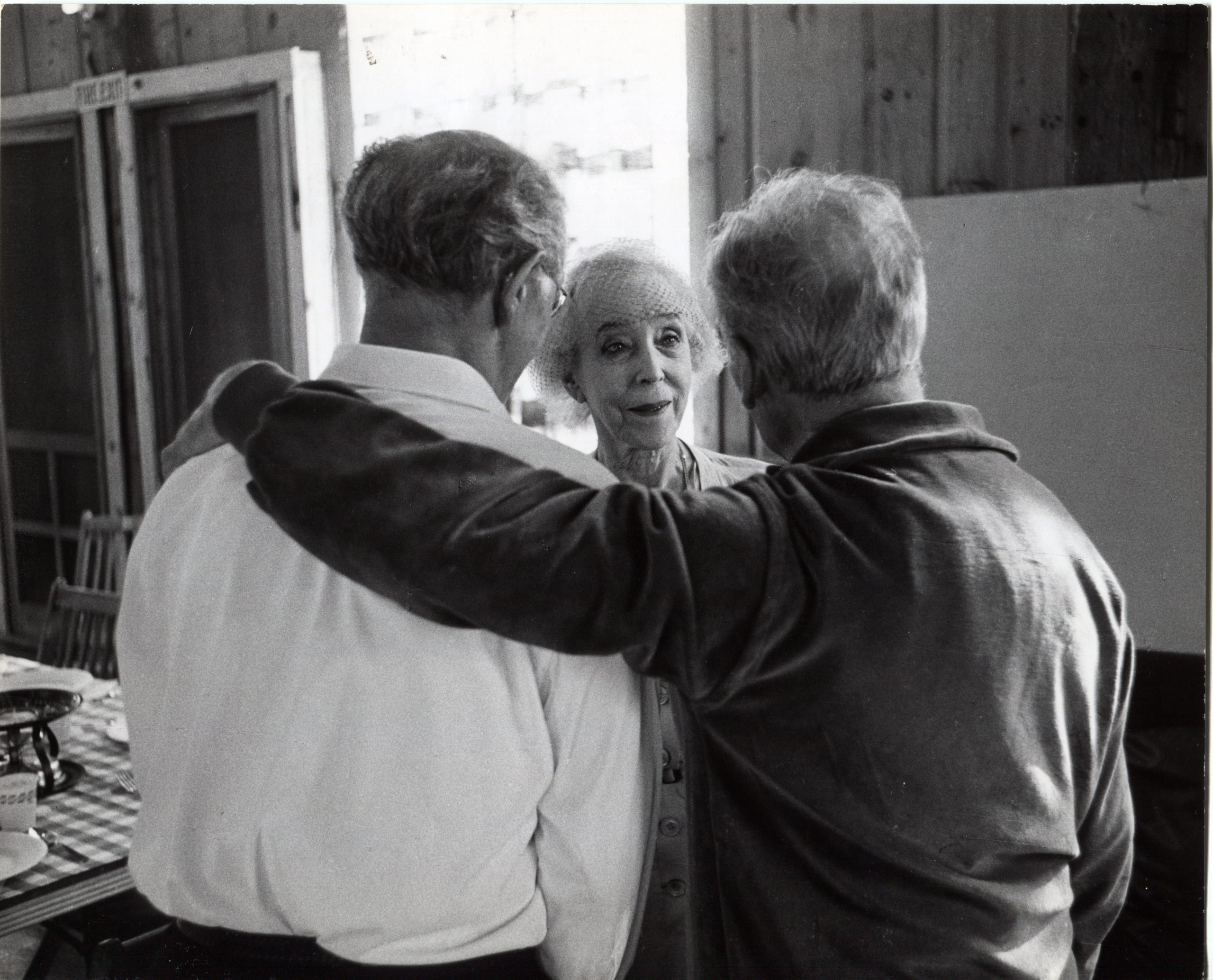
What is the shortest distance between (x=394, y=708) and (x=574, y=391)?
3.15 feet

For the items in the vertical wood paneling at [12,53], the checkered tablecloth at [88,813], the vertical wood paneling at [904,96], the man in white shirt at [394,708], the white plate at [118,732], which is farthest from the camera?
the white plate at [118,732]

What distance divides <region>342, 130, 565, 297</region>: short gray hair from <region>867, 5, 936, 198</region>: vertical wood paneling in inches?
31.3

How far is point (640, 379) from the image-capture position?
1.70 m

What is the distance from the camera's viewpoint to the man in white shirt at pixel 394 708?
3.12 feet

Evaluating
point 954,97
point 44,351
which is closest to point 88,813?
point 44,351

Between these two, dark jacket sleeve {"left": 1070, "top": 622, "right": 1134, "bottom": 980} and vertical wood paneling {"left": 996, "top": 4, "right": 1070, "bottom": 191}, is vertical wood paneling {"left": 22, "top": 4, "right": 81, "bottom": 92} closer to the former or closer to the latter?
vertical wood paneling {"left": 996, "top": 4, "right": 1070, "bottom": 191}

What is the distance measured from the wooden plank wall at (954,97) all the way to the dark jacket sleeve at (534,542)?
0.82m

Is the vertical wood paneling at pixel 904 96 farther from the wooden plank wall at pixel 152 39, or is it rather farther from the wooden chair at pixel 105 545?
the wooden chair at pixel 105 545

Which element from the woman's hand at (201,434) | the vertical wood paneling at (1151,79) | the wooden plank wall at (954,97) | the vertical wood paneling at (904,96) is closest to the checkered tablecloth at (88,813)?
the woman's hand at (201,434)

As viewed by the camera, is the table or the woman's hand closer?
the woman's hand

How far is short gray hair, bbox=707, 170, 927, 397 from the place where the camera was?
37.5 inches

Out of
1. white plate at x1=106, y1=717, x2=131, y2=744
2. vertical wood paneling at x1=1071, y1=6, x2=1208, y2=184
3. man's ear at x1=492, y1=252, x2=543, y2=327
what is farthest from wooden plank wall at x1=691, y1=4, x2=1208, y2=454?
white plate at x1=106, y1=717, x2=131, y2=744

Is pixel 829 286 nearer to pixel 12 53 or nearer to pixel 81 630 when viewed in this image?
pixel 12 53

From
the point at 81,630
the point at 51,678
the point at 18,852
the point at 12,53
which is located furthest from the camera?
the point at 81,630
